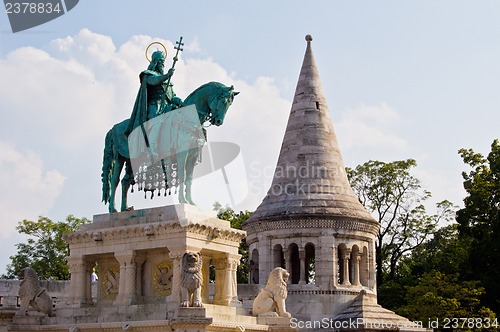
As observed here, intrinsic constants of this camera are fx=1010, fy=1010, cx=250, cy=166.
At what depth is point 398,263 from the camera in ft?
175

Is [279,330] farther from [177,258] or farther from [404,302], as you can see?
[404,302]

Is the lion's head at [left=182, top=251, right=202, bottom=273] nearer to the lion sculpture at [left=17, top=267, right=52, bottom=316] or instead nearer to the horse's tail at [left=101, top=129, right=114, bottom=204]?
the horse's tail at [left=101, top=129, right=114, bottom=204]

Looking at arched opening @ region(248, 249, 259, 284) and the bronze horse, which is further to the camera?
arched opening @ region(248, 249, 259, 284)

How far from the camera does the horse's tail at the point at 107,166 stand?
26016 mm

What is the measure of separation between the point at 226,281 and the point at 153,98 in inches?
195

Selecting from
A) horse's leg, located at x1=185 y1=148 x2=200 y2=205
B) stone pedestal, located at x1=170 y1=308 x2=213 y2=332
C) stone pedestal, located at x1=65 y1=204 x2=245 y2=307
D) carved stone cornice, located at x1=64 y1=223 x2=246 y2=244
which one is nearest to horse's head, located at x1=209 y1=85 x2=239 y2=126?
horse's leg, located at x1=185 y1=148 x2=200 y2=205

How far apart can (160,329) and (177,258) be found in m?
1.73

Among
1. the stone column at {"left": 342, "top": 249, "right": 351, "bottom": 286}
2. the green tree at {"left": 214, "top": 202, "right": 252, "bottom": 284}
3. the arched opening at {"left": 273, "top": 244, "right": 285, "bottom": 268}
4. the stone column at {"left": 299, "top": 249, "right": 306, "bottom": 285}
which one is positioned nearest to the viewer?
the stone column at {"left": 299, "top": 249, "right": 306, "bottom": 285}

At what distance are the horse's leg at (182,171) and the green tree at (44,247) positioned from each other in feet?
81.4

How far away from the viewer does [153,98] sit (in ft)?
83.6

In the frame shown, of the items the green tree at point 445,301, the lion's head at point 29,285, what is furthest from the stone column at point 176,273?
the green tree at point 445,301

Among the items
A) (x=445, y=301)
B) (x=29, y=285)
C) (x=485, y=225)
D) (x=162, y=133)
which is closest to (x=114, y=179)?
(x=162, y=133)

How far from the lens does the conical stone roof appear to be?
37.8 metres

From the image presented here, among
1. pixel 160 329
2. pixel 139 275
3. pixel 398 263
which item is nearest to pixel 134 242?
pixel 139 275
